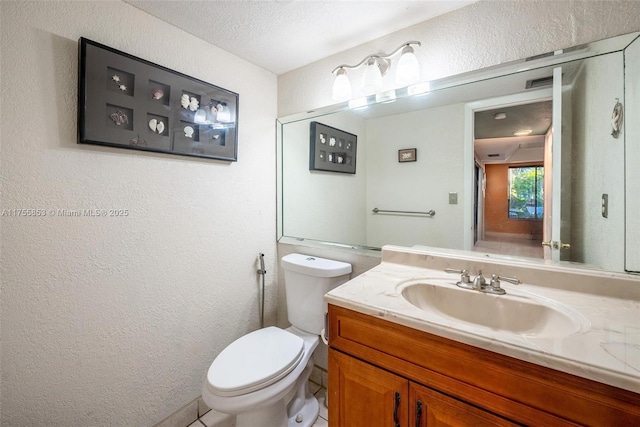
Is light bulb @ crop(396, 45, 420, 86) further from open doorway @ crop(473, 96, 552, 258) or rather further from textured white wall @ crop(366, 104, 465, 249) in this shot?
open doorway @ crop(473, 96, 552, 258)

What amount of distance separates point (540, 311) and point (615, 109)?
79cm

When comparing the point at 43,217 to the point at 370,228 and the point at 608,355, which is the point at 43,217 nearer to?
the point at 370,228

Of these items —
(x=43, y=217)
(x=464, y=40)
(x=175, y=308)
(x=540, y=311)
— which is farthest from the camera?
(x=175, y=308)

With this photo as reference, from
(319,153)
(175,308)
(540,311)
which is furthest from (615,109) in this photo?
(175,308)

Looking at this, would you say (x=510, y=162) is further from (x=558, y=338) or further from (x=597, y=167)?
(x=558, y=338)

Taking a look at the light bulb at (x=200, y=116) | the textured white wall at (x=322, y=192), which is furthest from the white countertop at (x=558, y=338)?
the light bulb at (x=200, y=116)

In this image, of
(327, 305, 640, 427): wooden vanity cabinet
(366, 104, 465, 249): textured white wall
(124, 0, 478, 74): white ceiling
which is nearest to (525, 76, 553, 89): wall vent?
(366, 104, 465, 249): textured white wall

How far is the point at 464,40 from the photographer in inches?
46.1

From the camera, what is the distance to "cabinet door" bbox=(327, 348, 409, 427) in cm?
78

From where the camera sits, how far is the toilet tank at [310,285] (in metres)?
1.45

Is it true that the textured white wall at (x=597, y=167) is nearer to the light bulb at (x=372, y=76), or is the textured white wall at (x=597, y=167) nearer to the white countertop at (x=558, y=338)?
the white countertop at (x=558, y=338)

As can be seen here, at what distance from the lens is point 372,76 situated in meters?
1.36

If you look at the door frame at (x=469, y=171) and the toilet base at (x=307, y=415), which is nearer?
the door frame at (x=469, y=171)

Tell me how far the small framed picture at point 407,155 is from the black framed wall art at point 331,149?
0.31m
